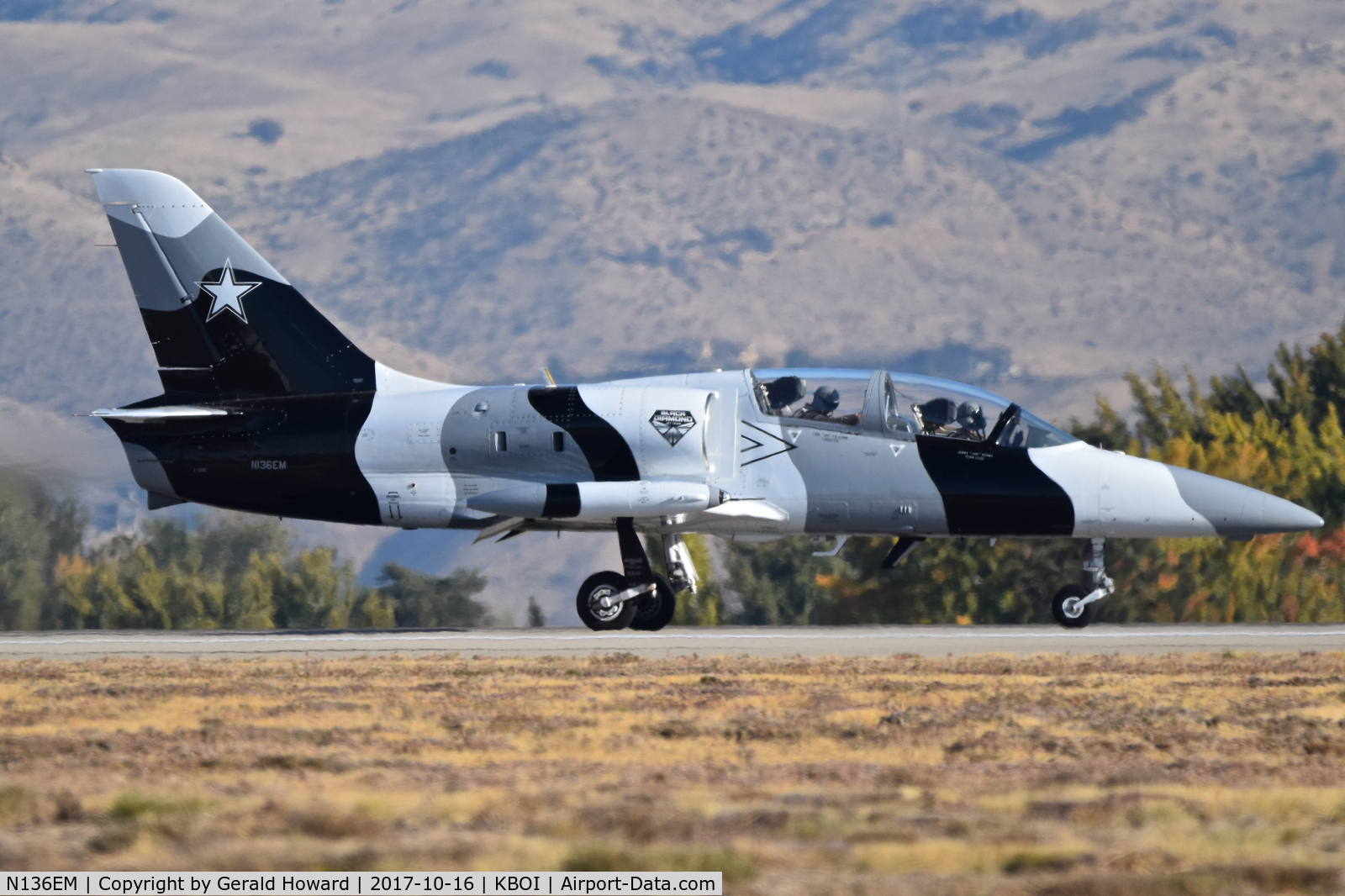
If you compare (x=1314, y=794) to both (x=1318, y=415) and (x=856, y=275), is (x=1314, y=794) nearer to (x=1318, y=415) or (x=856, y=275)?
(x=1318, y=415)

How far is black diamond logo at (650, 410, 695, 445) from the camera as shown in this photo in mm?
19516

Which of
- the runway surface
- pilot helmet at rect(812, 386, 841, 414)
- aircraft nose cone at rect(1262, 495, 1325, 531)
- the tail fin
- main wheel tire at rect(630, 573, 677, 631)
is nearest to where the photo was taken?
the runway surface

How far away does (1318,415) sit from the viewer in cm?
7075

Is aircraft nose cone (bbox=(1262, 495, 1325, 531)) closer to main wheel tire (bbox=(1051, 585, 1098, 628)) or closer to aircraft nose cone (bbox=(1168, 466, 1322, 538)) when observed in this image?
aircraft nose cone (bbox=(1168, 466, 1322, 538))

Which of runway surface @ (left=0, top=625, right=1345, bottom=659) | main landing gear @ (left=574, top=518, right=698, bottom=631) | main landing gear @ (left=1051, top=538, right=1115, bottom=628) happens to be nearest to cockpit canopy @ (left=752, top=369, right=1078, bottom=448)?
main landing gear @ (left=1051, top=538, right=1115, bottom=628)

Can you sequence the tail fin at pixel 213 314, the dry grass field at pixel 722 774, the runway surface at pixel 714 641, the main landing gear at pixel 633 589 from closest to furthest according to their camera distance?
1. the dry grass field at pixel 722 774
2. the runway surface at pixel 714 641
3. the main landing gear at pixel 633 589
4. the tail fin at pixel 213 314

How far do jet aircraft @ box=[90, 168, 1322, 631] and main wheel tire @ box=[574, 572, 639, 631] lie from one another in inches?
1.0

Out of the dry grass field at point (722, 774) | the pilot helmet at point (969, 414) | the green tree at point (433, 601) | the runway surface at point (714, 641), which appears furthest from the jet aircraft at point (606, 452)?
the green tree at point (433, 601)

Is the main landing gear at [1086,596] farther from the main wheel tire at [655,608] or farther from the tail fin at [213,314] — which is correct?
the tail fin at [213,314]

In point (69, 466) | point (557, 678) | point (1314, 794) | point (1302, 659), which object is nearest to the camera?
point (1314, 794)

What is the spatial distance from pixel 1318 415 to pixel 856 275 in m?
129

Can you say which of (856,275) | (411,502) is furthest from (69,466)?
(856,275)

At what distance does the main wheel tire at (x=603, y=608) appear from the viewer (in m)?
20.2

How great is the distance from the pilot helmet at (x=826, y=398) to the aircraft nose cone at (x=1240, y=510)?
4.04 m
